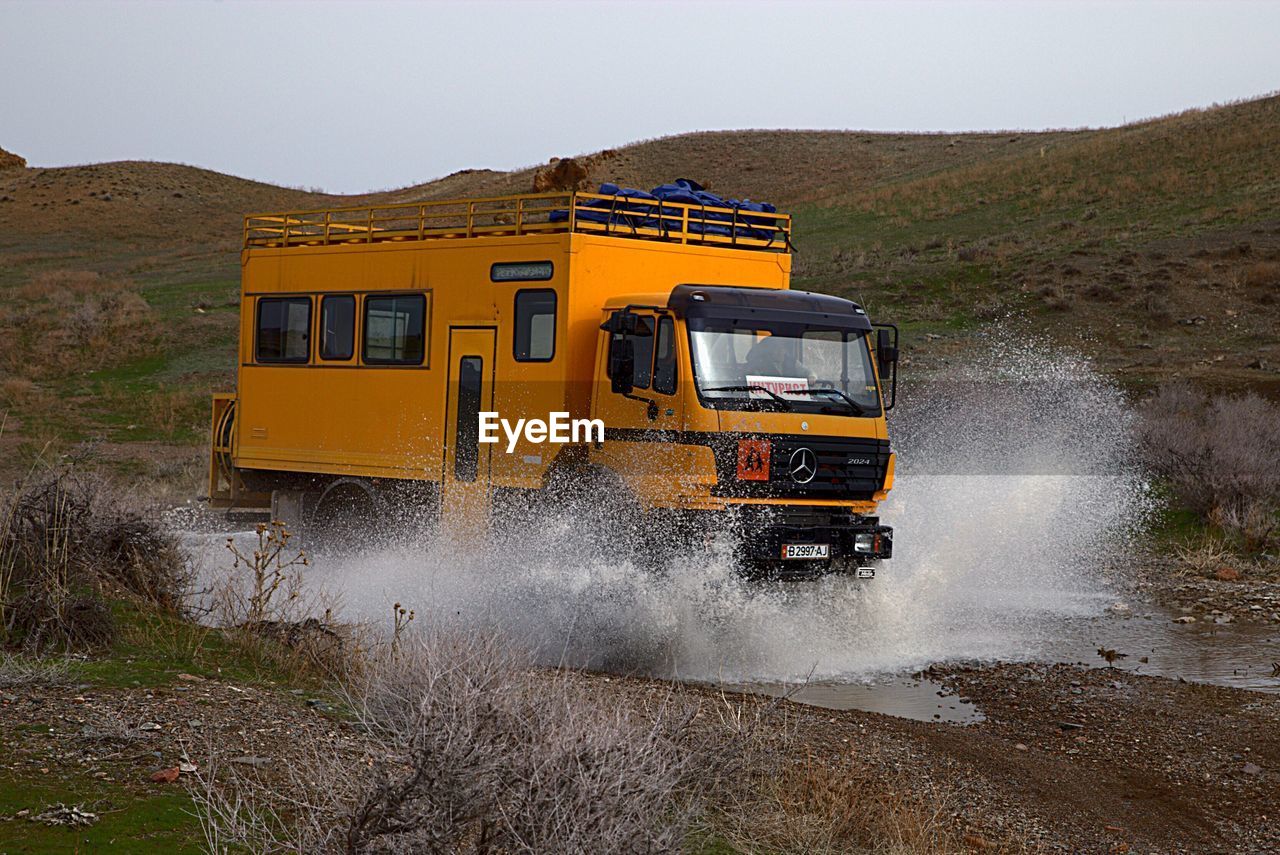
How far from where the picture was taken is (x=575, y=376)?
1175 cm

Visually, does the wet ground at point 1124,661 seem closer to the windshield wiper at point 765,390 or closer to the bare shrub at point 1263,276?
the windshield wiper at point 765,390

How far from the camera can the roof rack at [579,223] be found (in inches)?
480

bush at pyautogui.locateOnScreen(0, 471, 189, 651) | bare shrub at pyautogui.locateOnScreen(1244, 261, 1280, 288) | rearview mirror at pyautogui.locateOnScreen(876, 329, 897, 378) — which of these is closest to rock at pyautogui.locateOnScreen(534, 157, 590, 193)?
bare shrub at pyautogui.locateOnScreen(1244, 261, 1280, 288)

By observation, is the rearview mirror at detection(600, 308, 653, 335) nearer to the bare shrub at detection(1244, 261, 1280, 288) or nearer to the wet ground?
the wet ground

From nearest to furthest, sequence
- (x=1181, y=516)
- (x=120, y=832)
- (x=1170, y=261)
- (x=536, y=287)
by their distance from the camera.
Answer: (x=120, y=832) → (x=536, y=287) → (x=1181, y=516) → (x=1170, y=261)

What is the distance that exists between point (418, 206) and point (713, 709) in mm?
6516

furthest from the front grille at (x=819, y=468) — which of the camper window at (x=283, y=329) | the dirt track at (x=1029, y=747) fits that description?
the camper window at (x=283, y=329)

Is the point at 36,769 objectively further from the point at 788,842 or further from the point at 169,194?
the point at 169,194

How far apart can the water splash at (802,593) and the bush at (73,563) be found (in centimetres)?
180

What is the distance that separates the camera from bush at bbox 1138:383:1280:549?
1634 centimetres

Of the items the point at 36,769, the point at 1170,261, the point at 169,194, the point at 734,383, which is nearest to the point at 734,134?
the point at 169,194

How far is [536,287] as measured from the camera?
11977mm

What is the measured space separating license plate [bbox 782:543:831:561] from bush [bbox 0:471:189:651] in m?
4.65

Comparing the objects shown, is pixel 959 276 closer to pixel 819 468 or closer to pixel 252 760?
pixel 819 468
